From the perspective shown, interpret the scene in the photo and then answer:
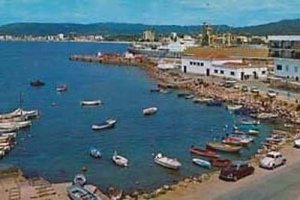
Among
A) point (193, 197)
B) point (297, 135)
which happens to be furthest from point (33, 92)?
point (193, 197)

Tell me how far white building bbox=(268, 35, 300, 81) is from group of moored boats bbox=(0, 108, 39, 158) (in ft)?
84.9

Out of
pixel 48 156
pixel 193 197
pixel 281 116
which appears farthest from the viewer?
pixel 281 116

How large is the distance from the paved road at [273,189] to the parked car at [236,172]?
1071 millimetres

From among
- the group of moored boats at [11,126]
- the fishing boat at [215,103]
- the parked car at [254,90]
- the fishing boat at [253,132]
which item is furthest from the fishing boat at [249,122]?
the group of moored boats at [11,126]

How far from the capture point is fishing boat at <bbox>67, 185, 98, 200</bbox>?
73.5 ft

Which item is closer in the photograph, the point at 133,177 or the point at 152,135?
the point at 133,177

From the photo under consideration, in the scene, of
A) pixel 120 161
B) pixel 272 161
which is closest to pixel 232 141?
pixel 272 161

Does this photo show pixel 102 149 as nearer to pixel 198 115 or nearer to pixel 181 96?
pixel 198 115

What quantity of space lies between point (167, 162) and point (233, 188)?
724cm

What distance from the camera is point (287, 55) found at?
5769cm

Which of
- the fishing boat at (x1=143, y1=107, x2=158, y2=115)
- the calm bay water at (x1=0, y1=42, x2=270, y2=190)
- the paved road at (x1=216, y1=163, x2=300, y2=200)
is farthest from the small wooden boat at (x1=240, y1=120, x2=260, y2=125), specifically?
the paved road at (x1=216, y1=163, x2=300, y2=200)

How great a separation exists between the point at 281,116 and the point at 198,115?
25.0 ft

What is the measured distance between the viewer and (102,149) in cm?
3534

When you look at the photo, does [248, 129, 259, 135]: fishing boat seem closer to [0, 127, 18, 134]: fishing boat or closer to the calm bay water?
the calm bay water
